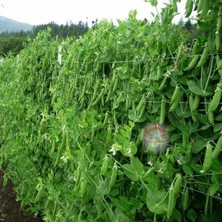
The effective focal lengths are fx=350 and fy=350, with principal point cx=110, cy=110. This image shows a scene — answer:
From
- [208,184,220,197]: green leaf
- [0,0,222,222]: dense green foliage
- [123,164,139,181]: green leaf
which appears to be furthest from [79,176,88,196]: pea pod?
[208,184,220,197]: green leaf

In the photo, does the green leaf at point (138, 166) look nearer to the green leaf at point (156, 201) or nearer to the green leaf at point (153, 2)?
the green leaf at point (156, 201)

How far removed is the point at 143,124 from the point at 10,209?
301 cm

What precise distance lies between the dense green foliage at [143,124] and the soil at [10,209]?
1431 millimetres

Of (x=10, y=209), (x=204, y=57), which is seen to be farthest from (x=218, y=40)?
(x=10, y=209)

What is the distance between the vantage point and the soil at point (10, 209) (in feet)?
12.7

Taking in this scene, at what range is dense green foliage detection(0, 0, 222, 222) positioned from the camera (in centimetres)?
137

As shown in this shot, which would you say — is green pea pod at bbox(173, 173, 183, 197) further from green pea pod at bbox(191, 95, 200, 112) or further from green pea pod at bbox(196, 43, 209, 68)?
green pea pod at bbox(196, 43, 209, 68)

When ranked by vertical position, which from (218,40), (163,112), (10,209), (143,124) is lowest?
(10,209)

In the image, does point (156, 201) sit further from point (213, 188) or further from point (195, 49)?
point (195, 49)

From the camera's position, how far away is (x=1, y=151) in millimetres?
3781

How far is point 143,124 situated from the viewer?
168 centimetres

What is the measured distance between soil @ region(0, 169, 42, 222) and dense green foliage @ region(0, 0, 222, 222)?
56.4 inches

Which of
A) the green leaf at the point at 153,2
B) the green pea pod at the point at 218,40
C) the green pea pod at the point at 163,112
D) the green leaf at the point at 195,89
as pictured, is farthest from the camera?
the green leaf at the point at 153,2

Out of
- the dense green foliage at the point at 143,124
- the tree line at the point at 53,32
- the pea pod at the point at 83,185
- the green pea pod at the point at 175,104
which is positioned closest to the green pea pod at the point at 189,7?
the dense green foliage at the point at 143,124
